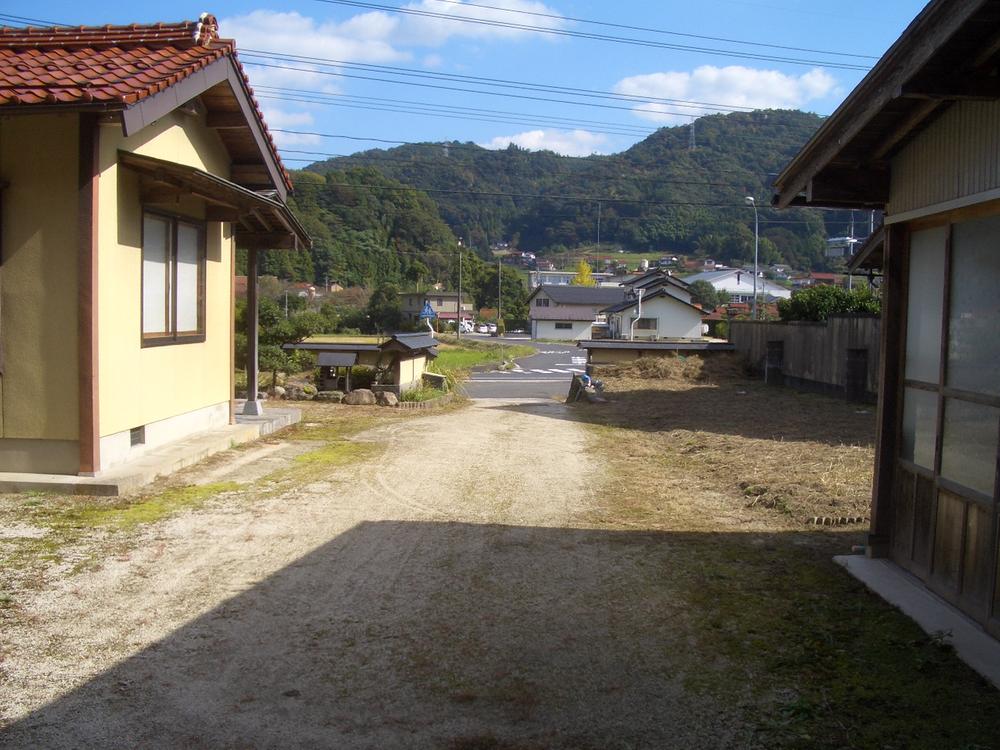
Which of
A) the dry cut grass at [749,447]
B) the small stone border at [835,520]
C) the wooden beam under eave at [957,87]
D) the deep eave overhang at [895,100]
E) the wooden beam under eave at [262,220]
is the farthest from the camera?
the wooden beam under eave at [262,220]

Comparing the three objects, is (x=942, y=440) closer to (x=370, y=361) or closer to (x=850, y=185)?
(x=850, y=185)

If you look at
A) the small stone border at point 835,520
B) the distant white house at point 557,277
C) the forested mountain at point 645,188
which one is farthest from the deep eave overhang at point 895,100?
the distant white house at point 557,277

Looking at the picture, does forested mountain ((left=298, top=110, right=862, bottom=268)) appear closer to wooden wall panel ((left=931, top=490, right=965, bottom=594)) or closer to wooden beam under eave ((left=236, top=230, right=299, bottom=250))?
wooden beam under eave ((left=236, top=230, right=299, bottom=250))

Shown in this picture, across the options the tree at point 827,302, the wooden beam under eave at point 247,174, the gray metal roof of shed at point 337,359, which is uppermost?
the wooden beam under eave at point 247,174

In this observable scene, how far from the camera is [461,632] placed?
193 inches

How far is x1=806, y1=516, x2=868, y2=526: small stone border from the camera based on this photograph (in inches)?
299

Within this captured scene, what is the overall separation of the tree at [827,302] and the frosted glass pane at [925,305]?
67.7 ft

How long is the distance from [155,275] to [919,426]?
25.9ft

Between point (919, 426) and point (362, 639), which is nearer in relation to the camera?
point (362, 639)

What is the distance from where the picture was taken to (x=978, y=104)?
16.6 ft

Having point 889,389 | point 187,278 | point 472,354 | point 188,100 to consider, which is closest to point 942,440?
point 889,389

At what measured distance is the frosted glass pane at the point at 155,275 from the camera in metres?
9.46

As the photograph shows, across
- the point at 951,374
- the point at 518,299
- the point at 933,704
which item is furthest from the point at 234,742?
the point at 518,299

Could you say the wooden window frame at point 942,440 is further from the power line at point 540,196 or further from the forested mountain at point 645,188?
the forested mountain at point 645,188
